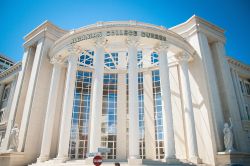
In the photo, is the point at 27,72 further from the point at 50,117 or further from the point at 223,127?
the point at 223,127

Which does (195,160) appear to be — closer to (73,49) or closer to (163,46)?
(163,46)

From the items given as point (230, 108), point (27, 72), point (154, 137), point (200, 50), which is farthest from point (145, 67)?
point (27, 72)

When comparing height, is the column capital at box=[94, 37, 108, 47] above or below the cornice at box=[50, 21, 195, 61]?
below

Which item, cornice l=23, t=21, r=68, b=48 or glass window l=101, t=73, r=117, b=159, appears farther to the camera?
cornice l=23, t=21, r=68, b=48

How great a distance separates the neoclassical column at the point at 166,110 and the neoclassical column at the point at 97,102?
571cm

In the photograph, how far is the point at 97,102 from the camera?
696 inches

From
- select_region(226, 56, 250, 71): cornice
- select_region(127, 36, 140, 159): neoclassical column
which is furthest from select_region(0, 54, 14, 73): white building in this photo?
select_region(226, 56, 250, 71): cornice

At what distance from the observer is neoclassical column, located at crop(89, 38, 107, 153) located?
54.7 feet

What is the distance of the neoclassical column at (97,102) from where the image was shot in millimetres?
16688

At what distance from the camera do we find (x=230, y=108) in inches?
914

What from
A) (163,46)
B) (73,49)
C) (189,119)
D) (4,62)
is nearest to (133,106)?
(189,119)

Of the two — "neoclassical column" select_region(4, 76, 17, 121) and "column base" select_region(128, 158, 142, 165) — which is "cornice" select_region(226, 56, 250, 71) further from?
"neoclassical column" select_region(4, 76, 17, 121)

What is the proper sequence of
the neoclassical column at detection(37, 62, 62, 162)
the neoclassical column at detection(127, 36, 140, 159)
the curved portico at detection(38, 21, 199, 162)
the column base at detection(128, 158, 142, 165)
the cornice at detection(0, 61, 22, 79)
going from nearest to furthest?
the column base at detection(128, 158, 142, 165)
the neoclassical column at detection(127, 36, 140, 159)
the curved portico at detection(38, 21, 199, 162)
the neoclassical column at detection(37, 62, 62, 162)
the cornice at detection(0, 61, 22, 79)

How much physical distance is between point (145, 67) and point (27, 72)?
15.7 m
